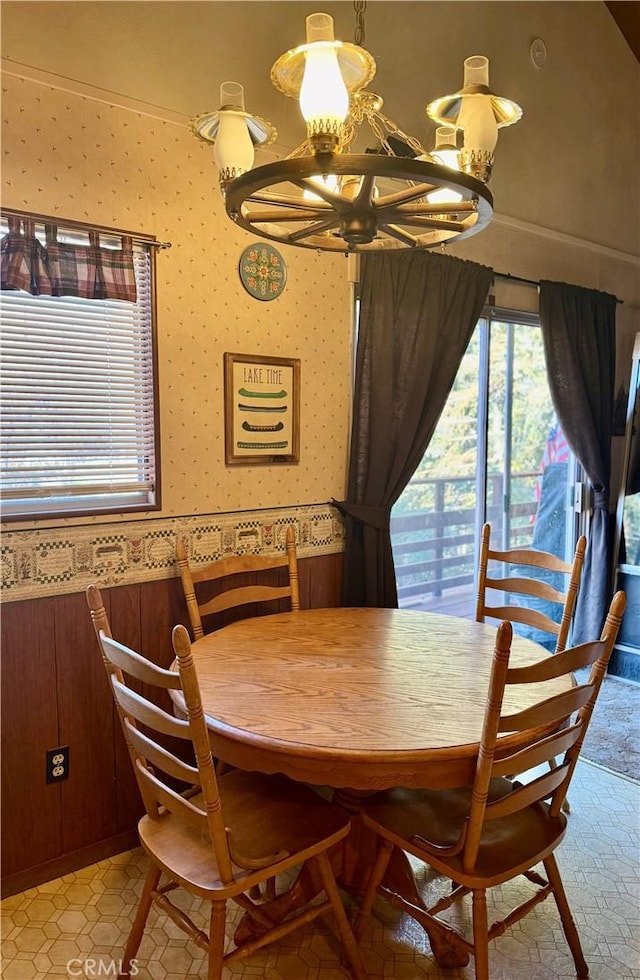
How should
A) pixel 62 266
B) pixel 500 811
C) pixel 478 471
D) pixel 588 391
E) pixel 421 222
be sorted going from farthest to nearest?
1. pixel 588 391
2. pixel 478 471
3. pixel 62 266
4. pixel 421 222
5. pixel 500 811

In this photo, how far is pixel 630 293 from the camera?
4.38m

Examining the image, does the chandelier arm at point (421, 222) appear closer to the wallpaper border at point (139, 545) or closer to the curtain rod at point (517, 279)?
the wallpaper border at point (139, 545)

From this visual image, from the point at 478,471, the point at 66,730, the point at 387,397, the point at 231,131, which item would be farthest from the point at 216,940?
the point at 478,471

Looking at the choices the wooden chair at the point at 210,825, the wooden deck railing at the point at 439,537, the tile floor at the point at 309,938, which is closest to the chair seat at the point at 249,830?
the wooden chair at the point at 210,825

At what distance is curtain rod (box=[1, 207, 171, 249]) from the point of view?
199cm

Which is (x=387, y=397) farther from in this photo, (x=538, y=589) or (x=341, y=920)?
(x=341, y=920)

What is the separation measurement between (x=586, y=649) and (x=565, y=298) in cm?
293

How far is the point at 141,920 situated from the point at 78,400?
1.57 m

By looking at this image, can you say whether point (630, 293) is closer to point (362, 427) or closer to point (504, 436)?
point (504, 436)

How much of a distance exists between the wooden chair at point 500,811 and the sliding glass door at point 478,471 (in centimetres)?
173

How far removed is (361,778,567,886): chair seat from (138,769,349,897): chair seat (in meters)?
0.13

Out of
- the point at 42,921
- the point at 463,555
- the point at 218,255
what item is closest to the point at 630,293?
the point at 463,555

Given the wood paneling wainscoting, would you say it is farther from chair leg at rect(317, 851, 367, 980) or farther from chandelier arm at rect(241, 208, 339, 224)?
chandelier arm at rect(241, 208, 339, 224)

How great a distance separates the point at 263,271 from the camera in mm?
2578
